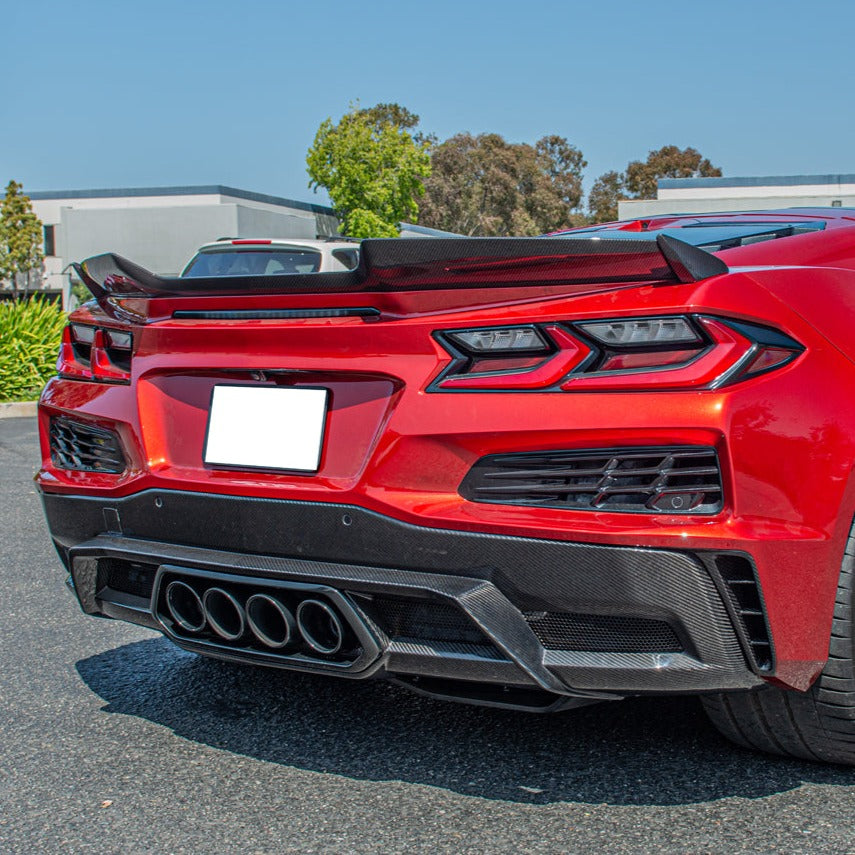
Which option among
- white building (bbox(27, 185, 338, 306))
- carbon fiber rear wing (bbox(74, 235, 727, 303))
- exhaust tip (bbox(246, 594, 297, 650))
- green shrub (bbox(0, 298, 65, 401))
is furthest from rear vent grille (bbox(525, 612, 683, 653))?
white building (bbox(27, 185, 338, 306))

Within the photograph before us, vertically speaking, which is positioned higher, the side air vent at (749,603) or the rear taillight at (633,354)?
the rear taillight at (633,354)

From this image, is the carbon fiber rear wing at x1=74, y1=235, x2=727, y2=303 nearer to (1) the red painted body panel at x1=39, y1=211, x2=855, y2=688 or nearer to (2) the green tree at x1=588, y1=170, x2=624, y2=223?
(1) the red painted body panel at x1=39, y1=211, x2=855, y2=688

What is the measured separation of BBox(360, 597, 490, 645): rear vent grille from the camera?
7.56 ft

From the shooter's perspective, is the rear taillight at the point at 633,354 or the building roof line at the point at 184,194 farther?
the building roof line at the point at 184,194

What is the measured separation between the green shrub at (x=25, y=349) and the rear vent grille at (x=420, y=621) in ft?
36.3

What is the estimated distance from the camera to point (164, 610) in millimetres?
2645

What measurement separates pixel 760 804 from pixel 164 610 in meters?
1.40

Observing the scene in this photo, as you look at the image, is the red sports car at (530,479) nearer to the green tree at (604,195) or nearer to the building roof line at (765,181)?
the building roof line at (765,181)

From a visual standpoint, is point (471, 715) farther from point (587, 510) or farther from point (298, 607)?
point (587, 510)

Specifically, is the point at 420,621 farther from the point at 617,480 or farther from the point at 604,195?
the point at 604,195

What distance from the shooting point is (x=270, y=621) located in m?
2.48

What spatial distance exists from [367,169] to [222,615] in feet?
156

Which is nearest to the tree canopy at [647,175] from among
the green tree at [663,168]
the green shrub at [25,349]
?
the green tree at [663,168]

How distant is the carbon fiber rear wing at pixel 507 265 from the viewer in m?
2.20
